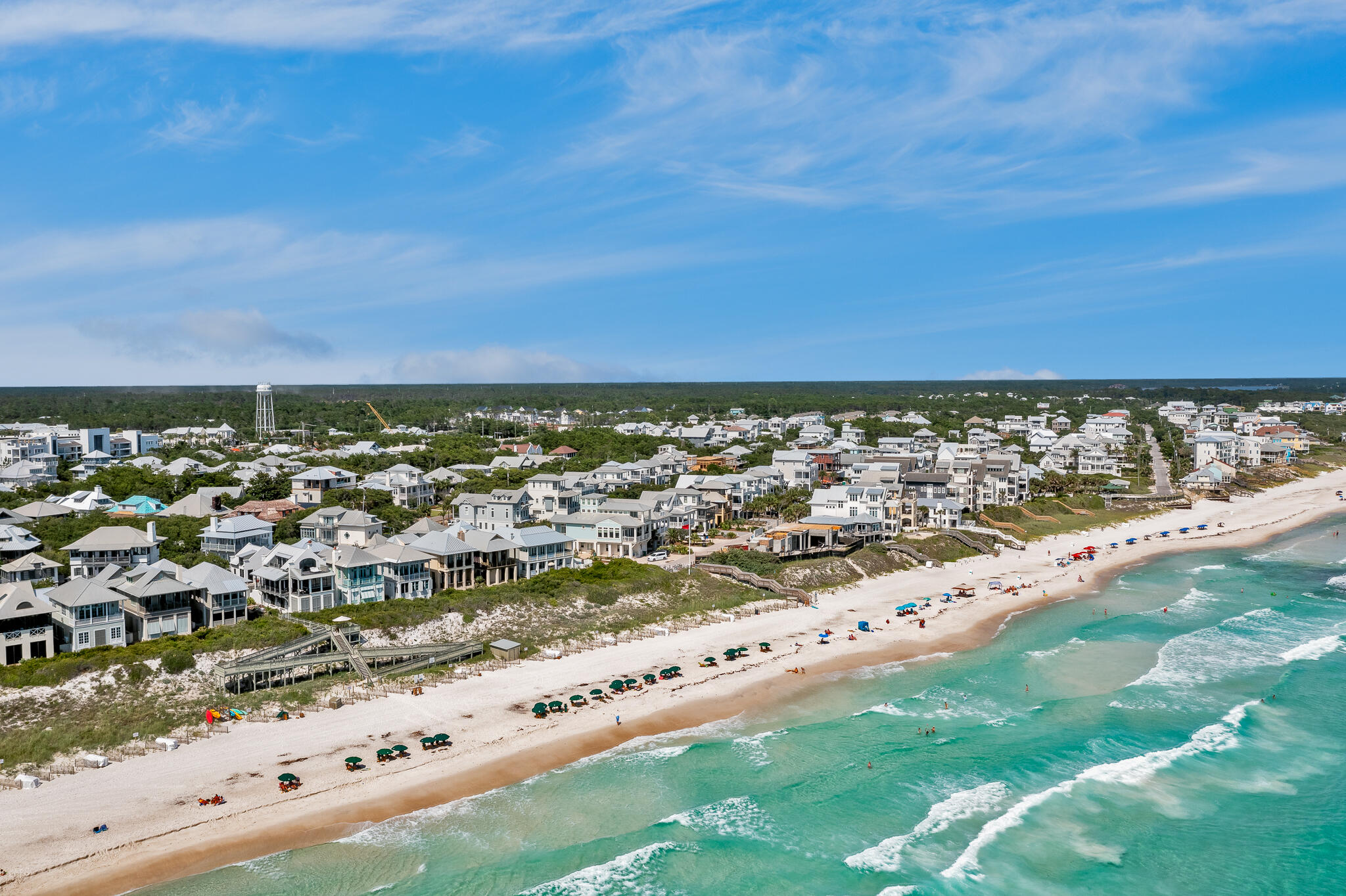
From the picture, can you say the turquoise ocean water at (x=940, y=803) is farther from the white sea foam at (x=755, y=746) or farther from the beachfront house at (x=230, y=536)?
the beachfront house at (x=230, y=536)

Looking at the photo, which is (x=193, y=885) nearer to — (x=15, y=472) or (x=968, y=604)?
(x=968, y=604)

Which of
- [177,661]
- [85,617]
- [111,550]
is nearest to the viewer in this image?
[177,661]

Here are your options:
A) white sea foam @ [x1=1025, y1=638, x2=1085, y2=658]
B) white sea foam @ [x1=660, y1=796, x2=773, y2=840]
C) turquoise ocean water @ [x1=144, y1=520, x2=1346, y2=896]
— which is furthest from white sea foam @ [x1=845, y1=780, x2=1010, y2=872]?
white sea foam @ [x1=1025, y1=638, x2=1085, y2=658]

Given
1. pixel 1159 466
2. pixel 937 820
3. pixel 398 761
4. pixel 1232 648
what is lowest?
pixel 937 820

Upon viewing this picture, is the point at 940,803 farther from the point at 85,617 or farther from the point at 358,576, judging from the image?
the point at 85,617

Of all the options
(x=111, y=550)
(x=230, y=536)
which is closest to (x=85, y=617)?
(x=111, y=550)

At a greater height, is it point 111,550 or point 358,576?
point 111,550
